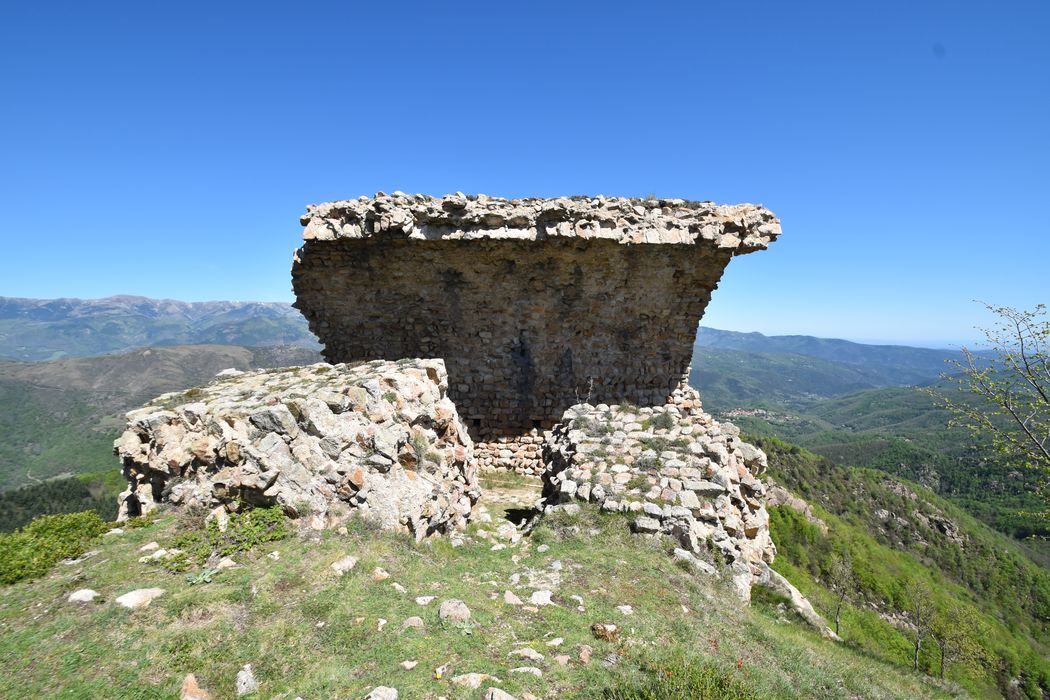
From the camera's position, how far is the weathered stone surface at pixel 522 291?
1212cm

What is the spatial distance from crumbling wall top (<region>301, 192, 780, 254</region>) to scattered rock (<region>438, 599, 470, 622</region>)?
9.01 m

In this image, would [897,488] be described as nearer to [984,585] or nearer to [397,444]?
[984,585]

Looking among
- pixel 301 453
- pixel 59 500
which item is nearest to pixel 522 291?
pixel 301 453

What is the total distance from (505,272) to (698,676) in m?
10.5

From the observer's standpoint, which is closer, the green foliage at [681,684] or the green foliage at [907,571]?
the green foliage at [681,684]

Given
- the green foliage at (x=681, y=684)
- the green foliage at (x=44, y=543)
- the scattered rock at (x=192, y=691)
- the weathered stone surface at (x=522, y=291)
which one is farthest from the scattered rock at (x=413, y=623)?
the weathered stone surface at (x=522, y=291)

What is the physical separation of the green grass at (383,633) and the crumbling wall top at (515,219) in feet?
26.0

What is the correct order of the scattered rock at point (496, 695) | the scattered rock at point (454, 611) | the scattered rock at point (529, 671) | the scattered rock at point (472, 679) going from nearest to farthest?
1. the scattered rock at point (496, 695)
2. the scattered rock at point (472, 679)
3. the scattered rock at point (529, 671)
4. the scattered rock at point (454, 611)

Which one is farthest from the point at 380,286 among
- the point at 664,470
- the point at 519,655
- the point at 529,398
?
the point at 519,655

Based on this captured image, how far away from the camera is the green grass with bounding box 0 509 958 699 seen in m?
3.99

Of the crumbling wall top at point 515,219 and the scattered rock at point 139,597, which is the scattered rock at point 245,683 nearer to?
the scattered rock at point 139,597

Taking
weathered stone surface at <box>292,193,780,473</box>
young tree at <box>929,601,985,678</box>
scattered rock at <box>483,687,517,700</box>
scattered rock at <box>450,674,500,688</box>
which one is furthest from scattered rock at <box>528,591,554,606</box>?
young tree at <box>929,601,985,678</box>

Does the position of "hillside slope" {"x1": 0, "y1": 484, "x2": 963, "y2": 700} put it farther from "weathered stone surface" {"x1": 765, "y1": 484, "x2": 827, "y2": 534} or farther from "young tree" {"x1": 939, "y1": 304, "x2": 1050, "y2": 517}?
"weathered stone surface" {"x1": 765, "y1": 484, "x2": 827, "y2": 534}

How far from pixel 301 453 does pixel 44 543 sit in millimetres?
2995
